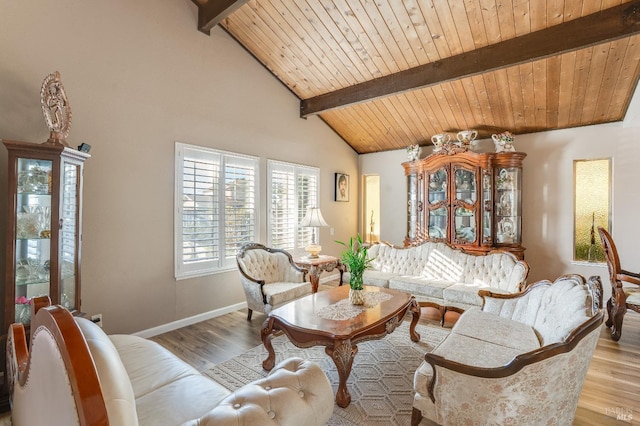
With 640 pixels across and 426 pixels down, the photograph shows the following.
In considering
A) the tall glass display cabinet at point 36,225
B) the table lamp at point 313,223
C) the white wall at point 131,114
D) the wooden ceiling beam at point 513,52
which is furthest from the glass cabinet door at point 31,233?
the wooden ceiling beam at point 513,52

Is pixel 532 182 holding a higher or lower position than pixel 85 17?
lower

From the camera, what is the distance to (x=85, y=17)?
119 inches

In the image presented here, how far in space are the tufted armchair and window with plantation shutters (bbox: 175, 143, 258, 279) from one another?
37 centimetres

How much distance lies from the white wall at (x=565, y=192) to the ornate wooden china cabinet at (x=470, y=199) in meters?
0.35

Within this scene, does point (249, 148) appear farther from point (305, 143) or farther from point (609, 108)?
point (609, 108)

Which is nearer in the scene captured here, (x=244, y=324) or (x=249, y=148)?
(x=244, y=324)

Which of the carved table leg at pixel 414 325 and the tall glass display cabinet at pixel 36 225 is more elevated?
the tall glass display cabinet at pixel 36 225

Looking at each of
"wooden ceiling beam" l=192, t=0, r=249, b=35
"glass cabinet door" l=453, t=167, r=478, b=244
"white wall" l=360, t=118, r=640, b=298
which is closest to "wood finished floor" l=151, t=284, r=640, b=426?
"white wall" l=360, t=118, r=640, b=298

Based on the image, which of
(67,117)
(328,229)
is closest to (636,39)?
(328,229)

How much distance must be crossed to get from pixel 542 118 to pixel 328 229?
13.2 feet

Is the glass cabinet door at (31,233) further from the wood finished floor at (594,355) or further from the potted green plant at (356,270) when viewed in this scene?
the potted green plant at (356,270)

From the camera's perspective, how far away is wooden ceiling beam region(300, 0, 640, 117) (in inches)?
116

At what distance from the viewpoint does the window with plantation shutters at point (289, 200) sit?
4988 mm

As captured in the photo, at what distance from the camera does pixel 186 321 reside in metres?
3.84
